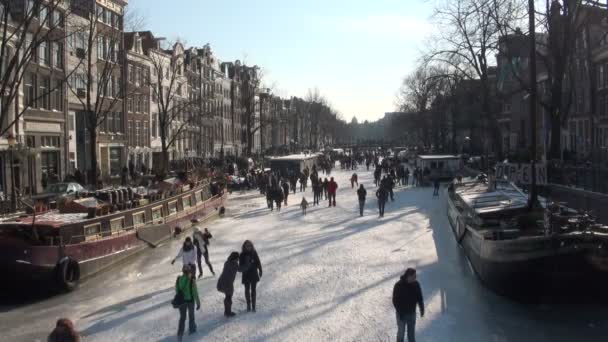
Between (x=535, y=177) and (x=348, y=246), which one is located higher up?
(x=535, y=177)

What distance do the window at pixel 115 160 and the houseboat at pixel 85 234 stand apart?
72.6 ft

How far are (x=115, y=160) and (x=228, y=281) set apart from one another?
132 ft

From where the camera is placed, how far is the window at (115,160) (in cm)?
4953

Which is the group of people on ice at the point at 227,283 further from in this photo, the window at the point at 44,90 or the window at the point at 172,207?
the window at the point at 44,90

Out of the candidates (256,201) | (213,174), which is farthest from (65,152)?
(256,201)

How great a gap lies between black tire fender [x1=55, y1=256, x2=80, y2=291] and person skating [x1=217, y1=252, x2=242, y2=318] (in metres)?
5.47

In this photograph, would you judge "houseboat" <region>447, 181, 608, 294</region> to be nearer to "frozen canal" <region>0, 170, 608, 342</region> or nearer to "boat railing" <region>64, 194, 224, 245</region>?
"frozen canal" <region>0, 170, 608, 342</region>

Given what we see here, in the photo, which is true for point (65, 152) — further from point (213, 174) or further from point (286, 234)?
point (286, 234)

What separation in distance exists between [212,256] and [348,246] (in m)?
4.70

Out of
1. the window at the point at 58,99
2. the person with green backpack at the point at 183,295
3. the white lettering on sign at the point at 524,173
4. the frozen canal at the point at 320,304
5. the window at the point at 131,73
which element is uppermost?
the window at the point at 131,73

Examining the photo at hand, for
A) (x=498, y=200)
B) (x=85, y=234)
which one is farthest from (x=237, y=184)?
(x=85, y=234)

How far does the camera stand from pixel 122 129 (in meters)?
51.9

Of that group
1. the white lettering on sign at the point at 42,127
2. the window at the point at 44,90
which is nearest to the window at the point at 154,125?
the white lettering on sign at the point at 42,127

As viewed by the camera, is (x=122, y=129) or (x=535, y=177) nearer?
(x=535, y=177)
